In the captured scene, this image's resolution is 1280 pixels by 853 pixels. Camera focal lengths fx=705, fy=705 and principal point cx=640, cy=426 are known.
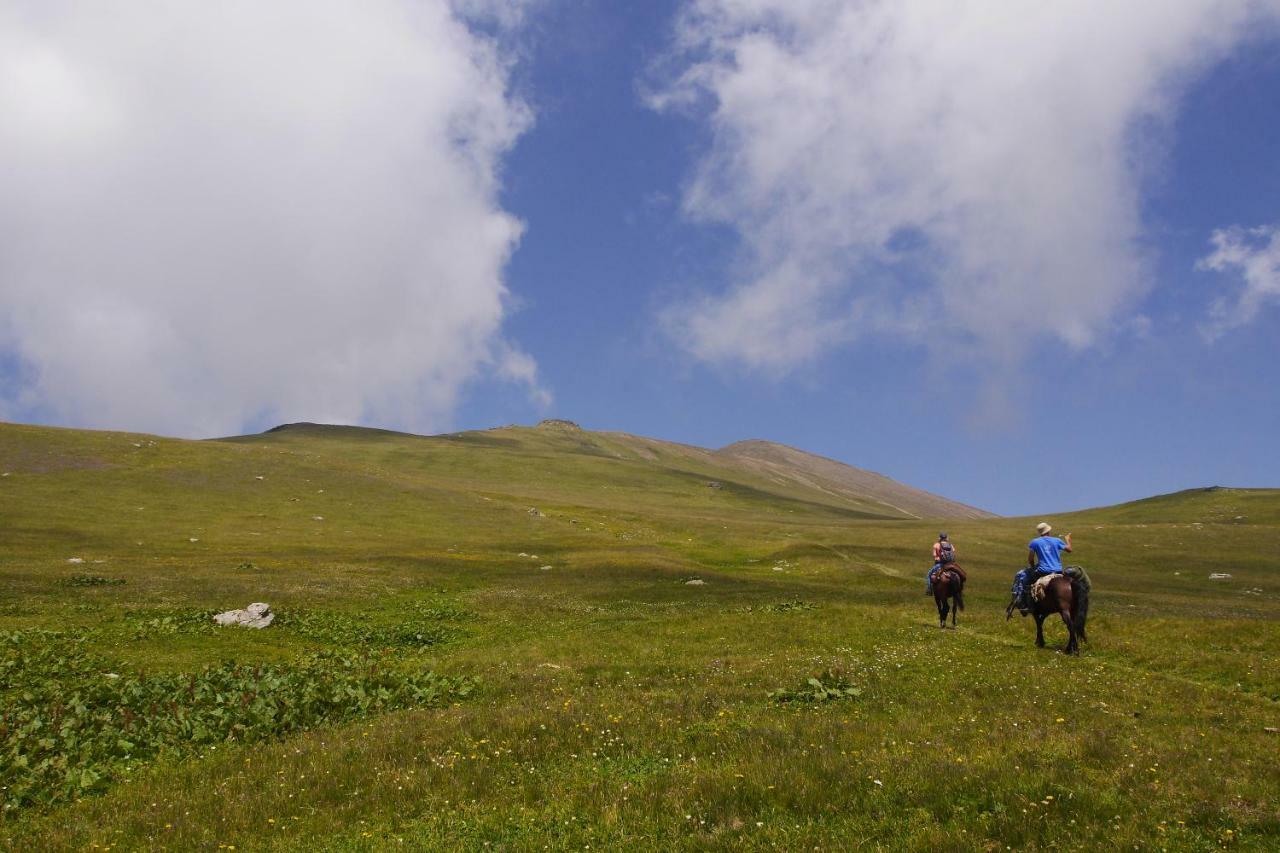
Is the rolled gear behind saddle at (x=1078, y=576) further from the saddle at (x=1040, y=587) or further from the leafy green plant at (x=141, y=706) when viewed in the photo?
the leafy green plant at (x=141, y=706)

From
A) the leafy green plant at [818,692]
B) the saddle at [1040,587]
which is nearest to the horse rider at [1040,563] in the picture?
the saddle at [1040,587]

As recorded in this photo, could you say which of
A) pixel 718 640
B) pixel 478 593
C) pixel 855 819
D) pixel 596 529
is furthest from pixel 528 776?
pixel 596 529

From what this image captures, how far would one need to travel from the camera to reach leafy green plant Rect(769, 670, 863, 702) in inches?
670

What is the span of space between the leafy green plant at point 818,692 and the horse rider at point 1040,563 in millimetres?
10490

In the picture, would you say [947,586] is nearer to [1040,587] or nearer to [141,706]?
[1040,587]

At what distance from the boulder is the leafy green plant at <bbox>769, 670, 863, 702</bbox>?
23384 millimetres

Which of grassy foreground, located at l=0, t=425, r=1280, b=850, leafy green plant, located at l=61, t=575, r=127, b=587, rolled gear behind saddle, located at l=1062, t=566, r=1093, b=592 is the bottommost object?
leafy green plant, located at l=61, t=575, r=127, b=587

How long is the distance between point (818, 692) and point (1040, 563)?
12.5 metres

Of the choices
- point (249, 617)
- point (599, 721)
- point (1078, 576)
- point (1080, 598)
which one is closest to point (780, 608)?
point (1080, 598)

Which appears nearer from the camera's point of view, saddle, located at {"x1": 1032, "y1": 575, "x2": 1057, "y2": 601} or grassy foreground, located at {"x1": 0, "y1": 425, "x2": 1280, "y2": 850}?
grassy foreground, located at {"x1": 0, "y1": 425, "x2": 1280, "y2": 850}

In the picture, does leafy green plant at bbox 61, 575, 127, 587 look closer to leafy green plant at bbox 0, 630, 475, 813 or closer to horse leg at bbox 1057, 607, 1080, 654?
leafy green plant at bbox 0, 630, 475, 813

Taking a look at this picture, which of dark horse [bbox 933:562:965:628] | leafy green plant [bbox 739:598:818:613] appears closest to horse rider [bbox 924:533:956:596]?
dark horse [bbox 933:562:965:628]

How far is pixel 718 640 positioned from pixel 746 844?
20029mm

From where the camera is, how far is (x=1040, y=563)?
24828 millimetres
